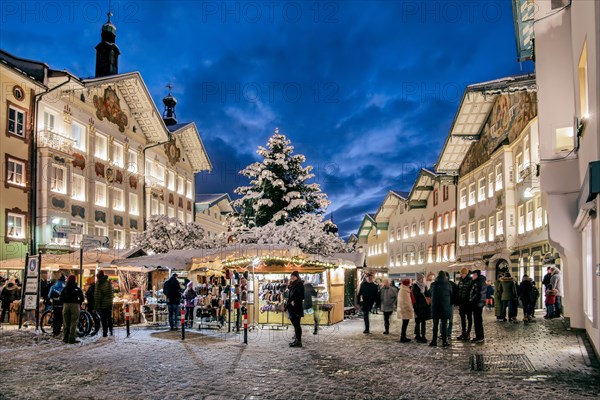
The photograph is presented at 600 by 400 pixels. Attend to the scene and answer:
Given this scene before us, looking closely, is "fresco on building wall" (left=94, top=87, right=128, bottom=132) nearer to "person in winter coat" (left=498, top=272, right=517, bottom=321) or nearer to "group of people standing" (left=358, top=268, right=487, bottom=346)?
"person in winter coat" (left=498, top=272, right=517, bottom=321)

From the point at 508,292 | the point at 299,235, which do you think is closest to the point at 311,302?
the point at 508,292

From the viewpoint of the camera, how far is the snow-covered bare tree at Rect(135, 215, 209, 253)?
37.9 meters

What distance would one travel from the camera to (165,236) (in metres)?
38.5

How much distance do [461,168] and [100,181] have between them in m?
27.3

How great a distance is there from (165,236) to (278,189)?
793 cm

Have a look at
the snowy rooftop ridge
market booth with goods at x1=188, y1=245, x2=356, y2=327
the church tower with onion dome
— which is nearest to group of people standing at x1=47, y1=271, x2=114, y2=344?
market booth with goods at x1=188, y1=245, x2=356, y2=327

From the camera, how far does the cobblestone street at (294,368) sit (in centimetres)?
929

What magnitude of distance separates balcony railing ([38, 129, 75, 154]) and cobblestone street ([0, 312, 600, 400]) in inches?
605

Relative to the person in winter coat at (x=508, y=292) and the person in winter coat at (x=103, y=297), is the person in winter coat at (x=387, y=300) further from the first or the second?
the person in winter coat at (x=103, y=297)

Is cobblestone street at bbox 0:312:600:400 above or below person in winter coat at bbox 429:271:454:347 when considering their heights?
below

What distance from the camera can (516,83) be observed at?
99.7ft

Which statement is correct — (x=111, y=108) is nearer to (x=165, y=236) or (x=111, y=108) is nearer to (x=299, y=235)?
(x=165, y=236)

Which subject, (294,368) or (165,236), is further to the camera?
(165,236)

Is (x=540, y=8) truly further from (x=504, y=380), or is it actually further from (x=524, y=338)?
(x=504, y=380)
